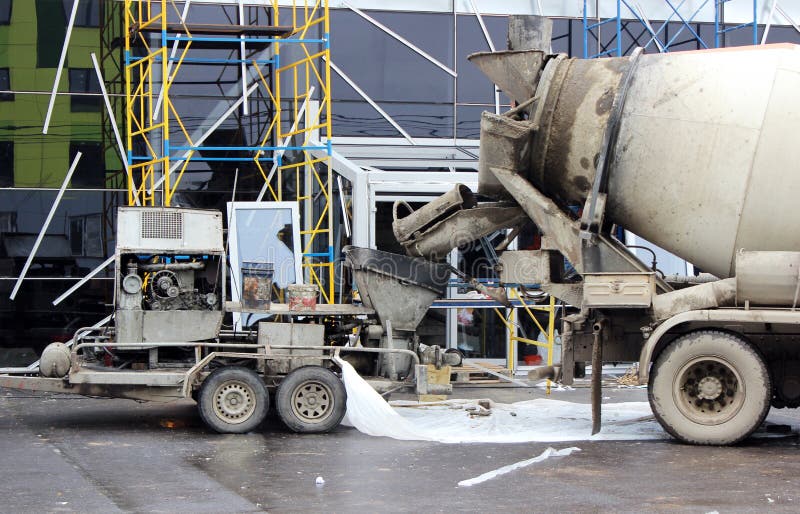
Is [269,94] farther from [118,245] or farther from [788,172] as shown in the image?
[788,172]

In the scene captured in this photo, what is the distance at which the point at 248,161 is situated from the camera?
18531 millimetres

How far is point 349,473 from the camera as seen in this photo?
948cm

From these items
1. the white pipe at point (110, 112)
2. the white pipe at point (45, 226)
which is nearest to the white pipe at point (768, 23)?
the white pipe at point (110, 112)

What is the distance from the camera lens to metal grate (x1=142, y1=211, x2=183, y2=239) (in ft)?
41.1

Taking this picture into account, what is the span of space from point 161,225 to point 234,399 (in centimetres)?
211

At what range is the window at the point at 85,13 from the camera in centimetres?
1819

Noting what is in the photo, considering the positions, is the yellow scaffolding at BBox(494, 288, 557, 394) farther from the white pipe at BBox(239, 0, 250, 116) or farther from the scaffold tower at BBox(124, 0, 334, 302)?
the white pipe at BBox(239, 0, 250, 116)

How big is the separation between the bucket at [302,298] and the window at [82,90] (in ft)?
23.7

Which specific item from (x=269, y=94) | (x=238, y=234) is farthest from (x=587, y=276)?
(x=269, y=94)

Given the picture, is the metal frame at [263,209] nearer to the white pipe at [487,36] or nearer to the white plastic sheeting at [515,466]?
the white pipe at [487,36]

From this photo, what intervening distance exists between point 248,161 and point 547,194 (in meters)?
7.33

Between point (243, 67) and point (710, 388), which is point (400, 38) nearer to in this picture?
point (243, 67)

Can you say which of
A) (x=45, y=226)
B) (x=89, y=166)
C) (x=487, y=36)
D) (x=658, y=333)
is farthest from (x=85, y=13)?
(x=658, y=333)

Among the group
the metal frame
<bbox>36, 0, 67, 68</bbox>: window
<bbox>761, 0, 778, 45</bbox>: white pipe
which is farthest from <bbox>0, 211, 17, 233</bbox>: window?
<bbox>761, 0, 778, 45</bbox>: white pipe
